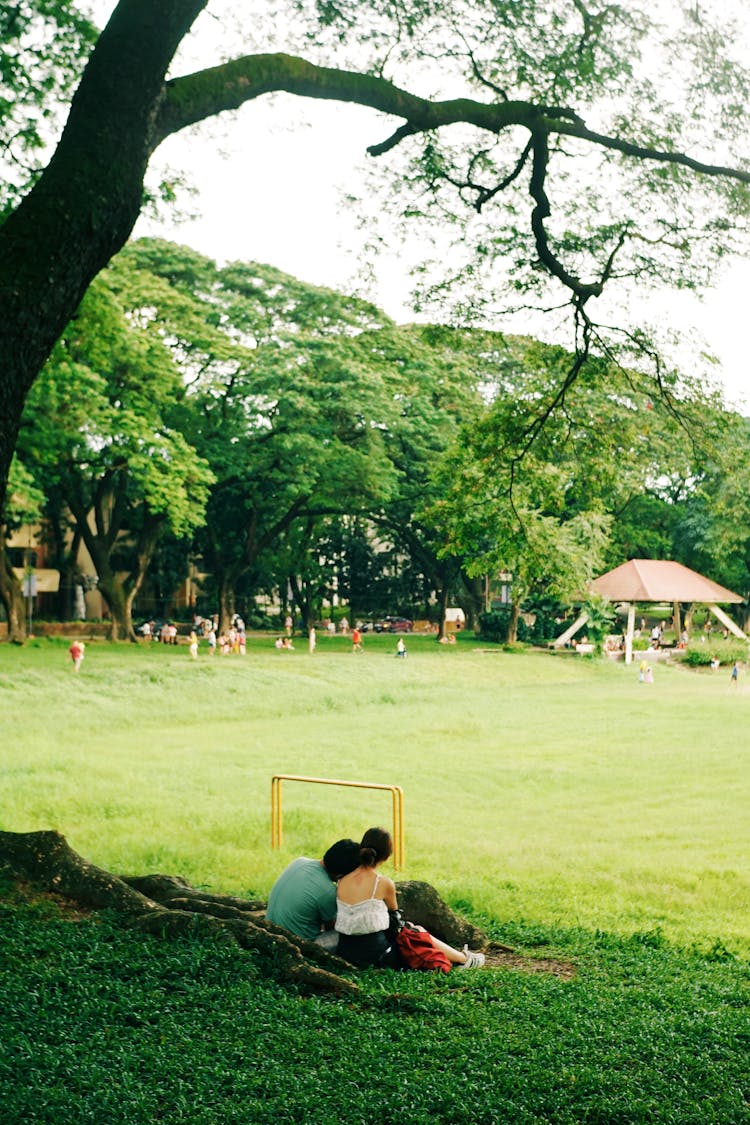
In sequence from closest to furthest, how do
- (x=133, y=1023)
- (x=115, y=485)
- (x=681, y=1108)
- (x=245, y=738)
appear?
(x=681, y=1108) < (x=133, y=1023) < (x=245, y=738) < (x=115, y=485)

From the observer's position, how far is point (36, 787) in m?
15.8

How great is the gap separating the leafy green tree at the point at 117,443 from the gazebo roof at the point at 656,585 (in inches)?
794

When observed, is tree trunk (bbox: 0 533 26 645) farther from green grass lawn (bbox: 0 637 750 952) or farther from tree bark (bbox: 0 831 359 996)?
tree bark (bbox: 0 831 359 996)

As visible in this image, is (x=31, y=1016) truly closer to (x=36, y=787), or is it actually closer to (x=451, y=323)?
(x=451, y=323)

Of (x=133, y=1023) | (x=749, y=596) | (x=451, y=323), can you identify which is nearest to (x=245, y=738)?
(x=451, y=323)

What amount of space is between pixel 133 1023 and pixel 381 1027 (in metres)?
1.18

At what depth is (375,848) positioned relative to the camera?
6836 millimetres

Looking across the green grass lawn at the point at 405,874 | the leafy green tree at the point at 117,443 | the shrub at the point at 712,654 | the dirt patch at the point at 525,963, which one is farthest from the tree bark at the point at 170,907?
the shrub at the point at 712,654

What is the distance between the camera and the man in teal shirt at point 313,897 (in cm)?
694

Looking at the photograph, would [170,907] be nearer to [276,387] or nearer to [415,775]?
[415,775]

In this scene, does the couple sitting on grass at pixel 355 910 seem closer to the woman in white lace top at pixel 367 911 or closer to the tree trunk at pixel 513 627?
the woman in white lace top at pixel 367 911

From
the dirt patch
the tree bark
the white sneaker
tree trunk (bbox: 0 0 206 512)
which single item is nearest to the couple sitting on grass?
the white sneaker

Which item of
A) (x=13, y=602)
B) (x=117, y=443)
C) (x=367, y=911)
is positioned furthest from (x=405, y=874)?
(x=13, y=602)

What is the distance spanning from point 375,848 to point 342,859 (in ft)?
0.96
